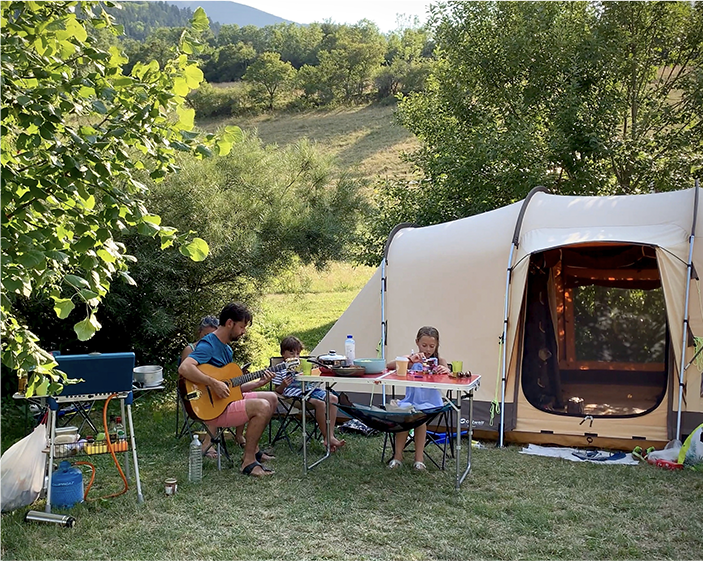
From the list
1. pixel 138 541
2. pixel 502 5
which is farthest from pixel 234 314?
pixel 502 5

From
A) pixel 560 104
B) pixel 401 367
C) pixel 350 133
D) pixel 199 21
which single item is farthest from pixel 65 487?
pixel 350 133

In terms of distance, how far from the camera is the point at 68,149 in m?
2.35

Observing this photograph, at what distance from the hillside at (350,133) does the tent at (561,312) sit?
18155mm

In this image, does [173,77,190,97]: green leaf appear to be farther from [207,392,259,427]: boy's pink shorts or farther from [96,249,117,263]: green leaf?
[207,392,259,427]: boy's pink shorts

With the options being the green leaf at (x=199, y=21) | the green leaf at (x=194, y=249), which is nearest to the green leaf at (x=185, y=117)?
the green leaf at (x=199, y=21)

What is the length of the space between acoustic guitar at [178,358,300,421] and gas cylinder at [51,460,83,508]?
0.85 metres

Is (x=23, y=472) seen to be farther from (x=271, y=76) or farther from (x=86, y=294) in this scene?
(x=271, y=76)

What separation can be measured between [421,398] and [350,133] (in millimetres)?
26643

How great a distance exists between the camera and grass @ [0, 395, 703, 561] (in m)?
3.53

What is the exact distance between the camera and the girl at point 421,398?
4867 mm

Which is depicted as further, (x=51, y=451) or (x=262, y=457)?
(x=262, y=457)

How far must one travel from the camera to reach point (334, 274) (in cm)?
1712

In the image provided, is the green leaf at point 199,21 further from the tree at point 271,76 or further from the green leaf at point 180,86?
the tree at point 271,76

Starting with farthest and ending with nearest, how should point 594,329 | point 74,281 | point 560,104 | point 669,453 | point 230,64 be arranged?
point 230,64
point 560,104
point 594,329
point 669,453
point 74,281
